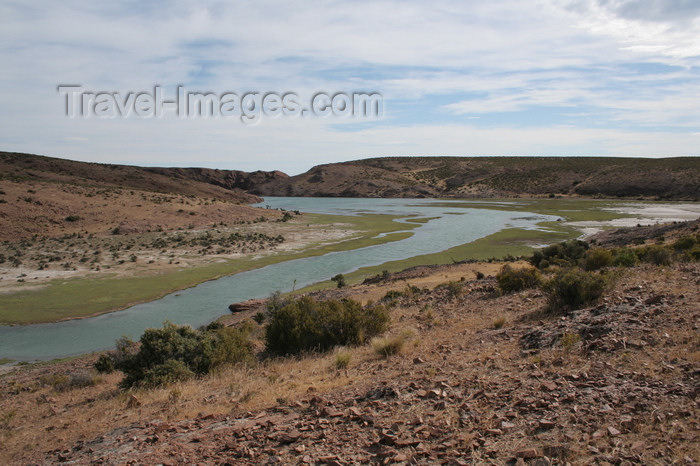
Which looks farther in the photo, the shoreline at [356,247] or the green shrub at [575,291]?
the shoreline at [356,247]

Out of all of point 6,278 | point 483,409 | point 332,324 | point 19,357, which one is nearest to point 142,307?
point 19,357

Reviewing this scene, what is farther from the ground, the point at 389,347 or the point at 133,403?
the point at 389,347

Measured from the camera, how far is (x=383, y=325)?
12203 mm

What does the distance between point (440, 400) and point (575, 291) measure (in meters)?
6.18

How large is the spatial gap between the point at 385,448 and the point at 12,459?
19.5 ft

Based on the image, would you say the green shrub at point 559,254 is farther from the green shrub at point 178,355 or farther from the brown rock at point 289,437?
the brown rock at point 289,437

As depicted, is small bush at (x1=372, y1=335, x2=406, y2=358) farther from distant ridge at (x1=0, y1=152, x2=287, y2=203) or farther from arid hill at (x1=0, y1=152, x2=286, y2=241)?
distant ridge at (x1=0, y1=152, x2=287, y2=203)

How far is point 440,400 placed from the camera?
241 inches

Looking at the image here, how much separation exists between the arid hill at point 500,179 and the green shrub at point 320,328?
90.7m

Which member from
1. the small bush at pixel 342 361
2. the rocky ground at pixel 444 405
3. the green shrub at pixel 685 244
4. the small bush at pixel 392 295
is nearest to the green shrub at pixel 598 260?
the green shrub at pixel 685 244

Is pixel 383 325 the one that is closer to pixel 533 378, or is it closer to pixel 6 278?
pixel 533 378

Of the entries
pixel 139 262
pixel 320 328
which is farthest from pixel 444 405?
pixel 139 262

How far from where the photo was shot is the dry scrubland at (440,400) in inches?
189

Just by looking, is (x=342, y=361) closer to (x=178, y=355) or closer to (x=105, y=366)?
(x=178, y=355)
